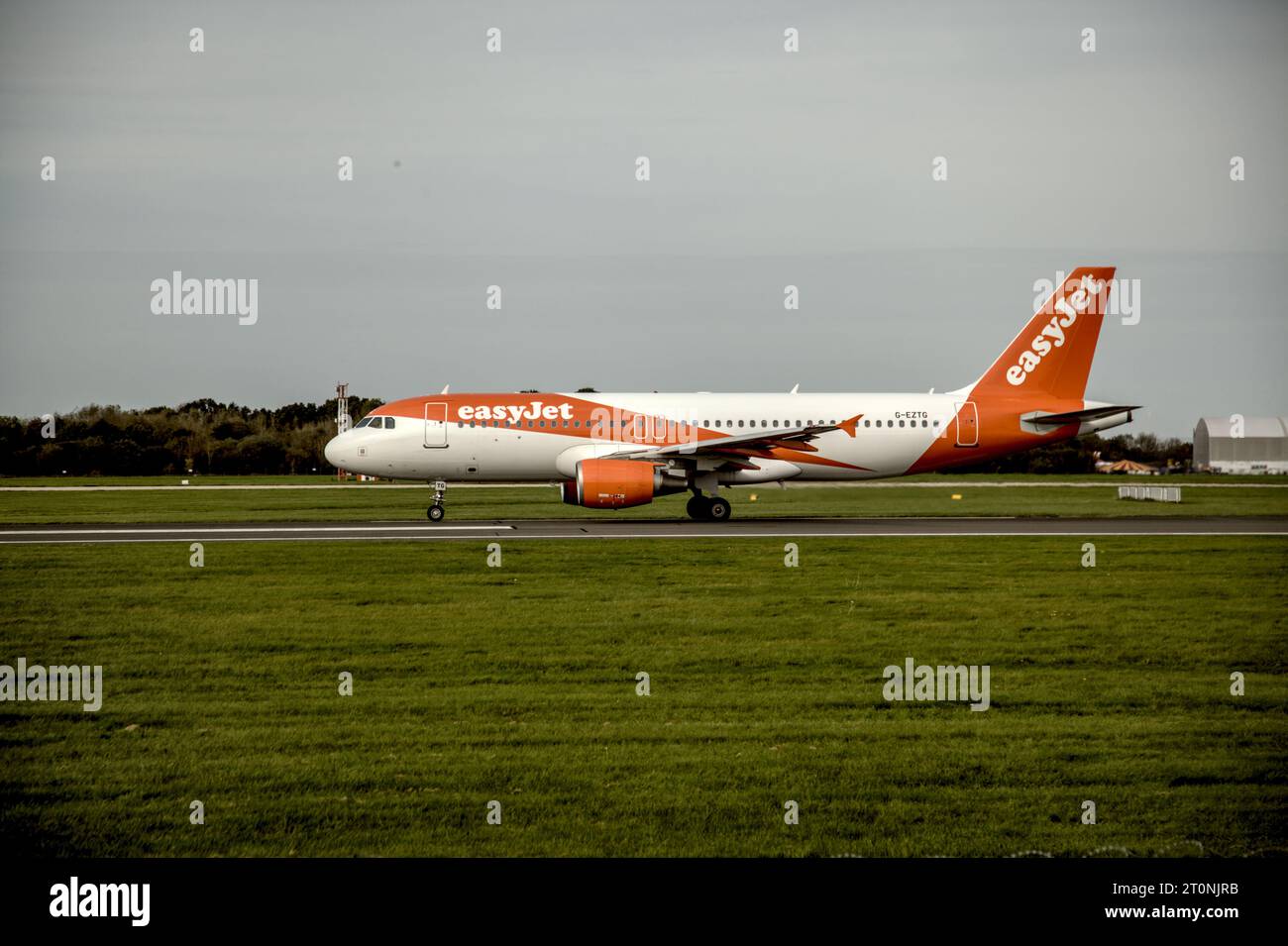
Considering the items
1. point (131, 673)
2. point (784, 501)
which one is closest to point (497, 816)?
point (131, 673)

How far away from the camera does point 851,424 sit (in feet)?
120

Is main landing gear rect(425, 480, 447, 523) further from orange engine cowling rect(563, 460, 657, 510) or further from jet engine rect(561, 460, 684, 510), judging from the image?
orange engine cowling rect(563, 460, 657, 510)

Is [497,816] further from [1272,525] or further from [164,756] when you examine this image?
[1272,525]

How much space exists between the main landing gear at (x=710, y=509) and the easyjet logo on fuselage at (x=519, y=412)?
4.75 m

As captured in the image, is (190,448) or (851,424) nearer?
(851,424)

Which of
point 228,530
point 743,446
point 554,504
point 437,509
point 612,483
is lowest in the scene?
point 228,530

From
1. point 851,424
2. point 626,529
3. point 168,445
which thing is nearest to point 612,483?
point 626,529

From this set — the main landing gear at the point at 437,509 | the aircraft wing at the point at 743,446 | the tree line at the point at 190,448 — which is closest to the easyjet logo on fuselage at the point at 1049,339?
the aircraft wing at the point at 743,446

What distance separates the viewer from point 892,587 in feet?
62.6

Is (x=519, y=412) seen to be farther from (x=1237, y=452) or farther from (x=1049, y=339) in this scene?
(x=1237, y=452)

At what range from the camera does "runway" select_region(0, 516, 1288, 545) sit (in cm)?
2873

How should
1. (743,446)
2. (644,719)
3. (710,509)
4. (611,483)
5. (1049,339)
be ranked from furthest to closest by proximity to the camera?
(1049,339), (710,509), (743,446), (611,483), (644,719)

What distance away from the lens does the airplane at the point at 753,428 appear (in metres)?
35.8

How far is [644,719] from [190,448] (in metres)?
80.7
